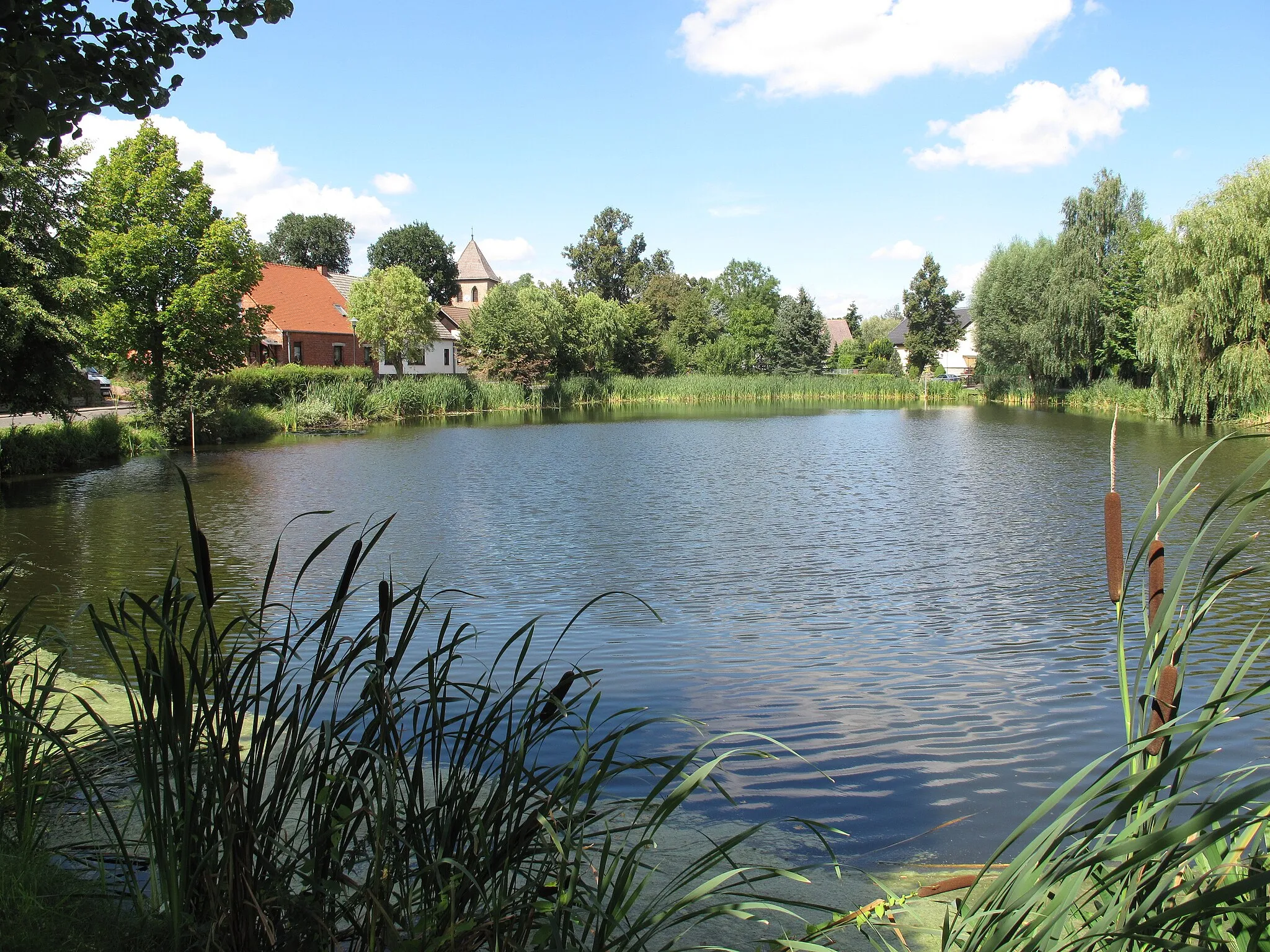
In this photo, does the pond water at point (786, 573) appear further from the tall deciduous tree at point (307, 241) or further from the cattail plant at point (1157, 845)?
the tall deciduous tree at point (307, 241)

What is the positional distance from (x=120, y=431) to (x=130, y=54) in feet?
70.8

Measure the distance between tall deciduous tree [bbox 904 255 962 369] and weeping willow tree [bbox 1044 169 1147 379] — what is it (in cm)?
3285

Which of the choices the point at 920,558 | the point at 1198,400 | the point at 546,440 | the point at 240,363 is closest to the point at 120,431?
the point at 240,363

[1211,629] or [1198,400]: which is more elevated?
[1198,400]

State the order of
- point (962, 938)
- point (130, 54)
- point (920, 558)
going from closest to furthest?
point (962, 938), point (130, 54), point (920, 558)

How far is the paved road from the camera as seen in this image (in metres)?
22.9

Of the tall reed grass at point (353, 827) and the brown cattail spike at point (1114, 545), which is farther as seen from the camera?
the tall reed grass at point (353, 827)

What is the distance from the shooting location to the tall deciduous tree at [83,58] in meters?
3.02

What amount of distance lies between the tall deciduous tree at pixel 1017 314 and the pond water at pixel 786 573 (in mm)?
19883

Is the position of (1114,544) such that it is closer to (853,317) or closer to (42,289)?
(42,289)

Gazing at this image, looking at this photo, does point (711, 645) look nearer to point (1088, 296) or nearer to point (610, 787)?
point (610, 787)

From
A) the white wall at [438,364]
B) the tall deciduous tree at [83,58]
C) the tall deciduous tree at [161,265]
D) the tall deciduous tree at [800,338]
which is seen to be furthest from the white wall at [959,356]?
the tall deciduous tree at [83,58]

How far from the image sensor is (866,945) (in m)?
2.86

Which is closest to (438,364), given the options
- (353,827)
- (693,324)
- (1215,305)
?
(693,324)
